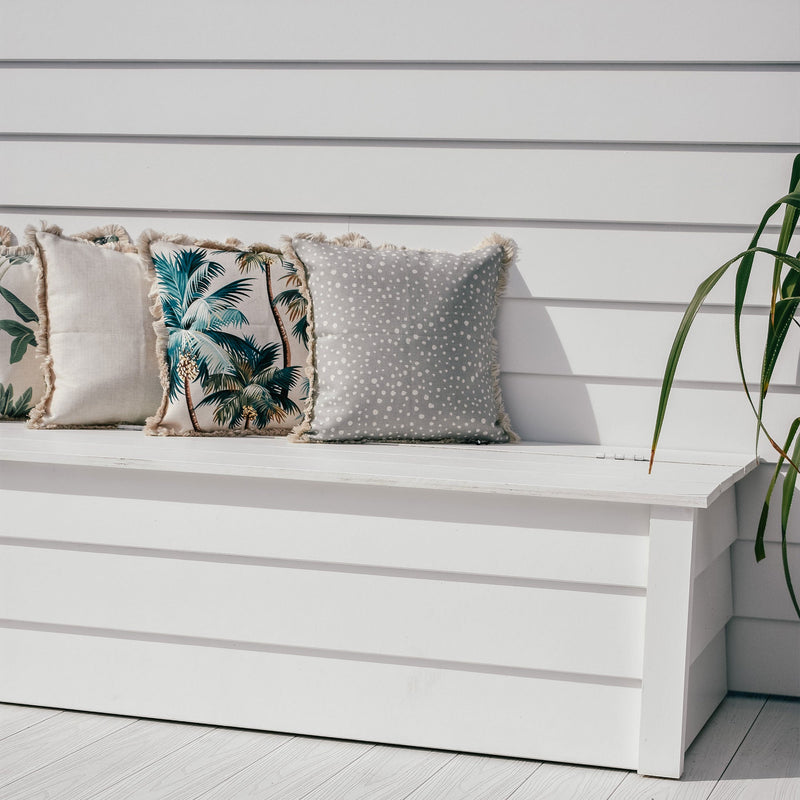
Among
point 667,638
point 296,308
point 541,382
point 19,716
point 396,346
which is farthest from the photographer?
point 541,382

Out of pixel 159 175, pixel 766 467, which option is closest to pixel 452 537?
pixel 766 467

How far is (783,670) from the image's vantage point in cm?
213

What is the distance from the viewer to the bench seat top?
1632 millimetres

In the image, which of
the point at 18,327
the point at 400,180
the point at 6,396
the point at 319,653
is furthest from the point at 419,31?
the point at 319,653

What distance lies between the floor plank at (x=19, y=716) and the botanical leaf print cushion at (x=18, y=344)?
63 cm

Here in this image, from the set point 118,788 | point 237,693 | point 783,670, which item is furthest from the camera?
point 783,670

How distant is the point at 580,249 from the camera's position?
2168 millimetres

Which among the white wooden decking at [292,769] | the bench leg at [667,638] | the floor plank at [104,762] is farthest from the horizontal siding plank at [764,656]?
the floor plank at [104,762]

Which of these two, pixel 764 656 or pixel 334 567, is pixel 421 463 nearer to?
pixel 334 567

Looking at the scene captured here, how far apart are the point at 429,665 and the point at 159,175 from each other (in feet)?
4.11

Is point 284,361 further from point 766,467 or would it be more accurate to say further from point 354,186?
point 766,467

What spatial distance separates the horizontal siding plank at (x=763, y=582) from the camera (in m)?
2.12

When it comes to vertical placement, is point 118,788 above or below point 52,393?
below

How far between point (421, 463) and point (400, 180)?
71cm
